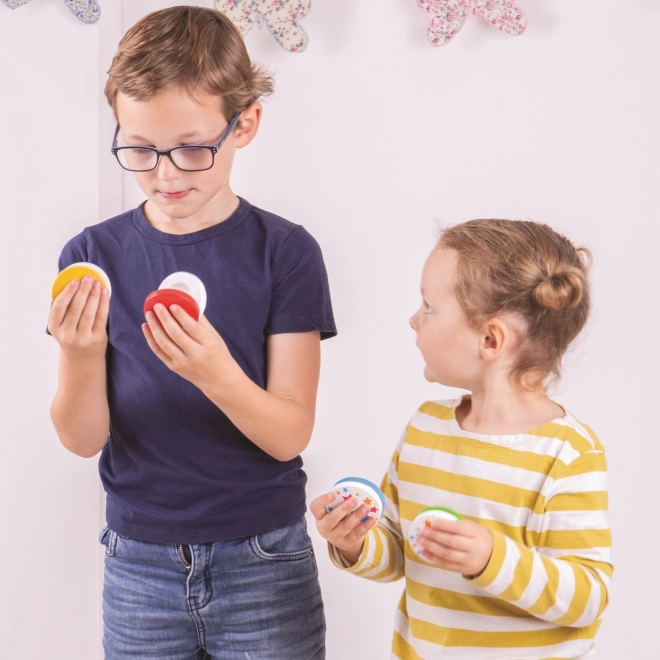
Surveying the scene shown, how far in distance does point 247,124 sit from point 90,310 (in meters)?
0.29

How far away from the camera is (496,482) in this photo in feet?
2.95

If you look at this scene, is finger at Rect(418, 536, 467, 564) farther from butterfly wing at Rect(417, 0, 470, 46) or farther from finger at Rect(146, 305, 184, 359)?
butterfly wing at Rect(417, 0, 470, 46)

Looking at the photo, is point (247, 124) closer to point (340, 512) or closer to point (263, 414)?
point (263, 414)

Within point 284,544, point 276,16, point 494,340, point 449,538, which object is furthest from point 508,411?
point 276,16

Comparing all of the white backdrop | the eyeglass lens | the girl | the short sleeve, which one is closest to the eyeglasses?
the eyeglass lens

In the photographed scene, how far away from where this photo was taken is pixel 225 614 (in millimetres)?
977

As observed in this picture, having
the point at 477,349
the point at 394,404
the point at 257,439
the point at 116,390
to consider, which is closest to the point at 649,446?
the point at 394,404

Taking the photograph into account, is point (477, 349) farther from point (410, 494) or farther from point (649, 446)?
point (649, 446)

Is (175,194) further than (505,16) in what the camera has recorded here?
No

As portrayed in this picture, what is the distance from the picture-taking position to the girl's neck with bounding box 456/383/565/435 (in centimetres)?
93

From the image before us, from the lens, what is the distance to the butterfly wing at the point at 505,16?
56.6 inches

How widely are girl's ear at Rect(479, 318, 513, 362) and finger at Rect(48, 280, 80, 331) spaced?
43 centimetres

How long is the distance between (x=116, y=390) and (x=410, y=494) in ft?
1.17

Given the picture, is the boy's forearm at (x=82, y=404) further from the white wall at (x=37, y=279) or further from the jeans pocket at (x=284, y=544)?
the white wall at (x=37, y=279)
